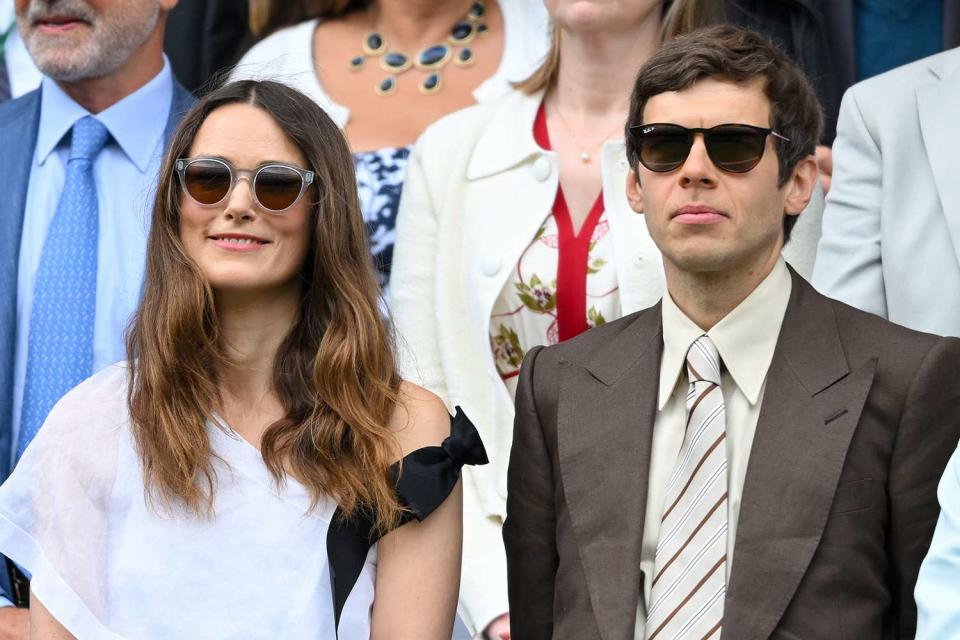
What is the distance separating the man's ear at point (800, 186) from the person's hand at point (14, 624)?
1.83 m

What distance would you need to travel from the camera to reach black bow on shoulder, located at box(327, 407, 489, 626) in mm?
3137

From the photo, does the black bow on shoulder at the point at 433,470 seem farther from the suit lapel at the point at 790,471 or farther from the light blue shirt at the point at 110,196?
the light blue shirt at the point at 110,196

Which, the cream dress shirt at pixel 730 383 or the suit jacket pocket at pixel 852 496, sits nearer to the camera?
the suit jacket pocket at pixel 852 496

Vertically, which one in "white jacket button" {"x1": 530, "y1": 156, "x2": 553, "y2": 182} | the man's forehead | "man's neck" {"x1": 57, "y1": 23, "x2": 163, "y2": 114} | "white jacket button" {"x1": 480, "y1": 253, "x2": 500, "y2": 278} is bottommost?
"white jacket button" {"x1": 480, "y1": 253, "x2": 500, "y2": 278}

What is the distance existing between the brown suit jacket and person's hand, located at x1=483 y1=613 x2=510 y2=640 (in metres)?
0.46

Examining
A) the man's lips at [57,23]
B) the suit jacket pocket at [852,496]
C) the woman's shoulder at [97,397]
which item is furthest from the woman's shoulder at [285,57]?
the suit jacket pocket at [852,496]

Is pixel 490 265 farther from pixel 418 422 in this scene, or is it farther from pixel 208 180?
pixel 208 180

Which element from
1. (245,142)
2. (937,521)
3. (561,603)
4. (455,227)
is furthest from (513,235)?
(937,521)

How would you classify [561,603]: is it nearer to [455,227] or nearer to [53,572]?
[53,572]

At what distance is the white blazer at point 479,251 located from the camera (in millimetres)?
3912

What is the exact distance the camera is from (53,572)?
314 centimetres

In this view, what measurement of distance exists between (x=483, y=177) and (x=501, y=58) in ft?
1.94

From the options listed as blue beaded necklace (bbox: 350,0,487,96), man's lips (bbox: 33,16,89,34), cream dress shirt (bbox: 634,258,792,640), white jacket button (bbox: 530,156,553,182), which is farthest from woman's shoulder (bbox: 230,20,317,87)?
cream dress shirt (bbox: 634,258,792,640)

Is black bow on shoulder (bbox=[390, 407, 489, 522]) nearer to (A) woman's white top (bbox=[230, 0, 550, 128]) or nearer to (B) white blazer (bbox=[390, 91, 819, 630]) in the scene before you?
(B) white blazer (bbox=[390, 91, 819, 630])
